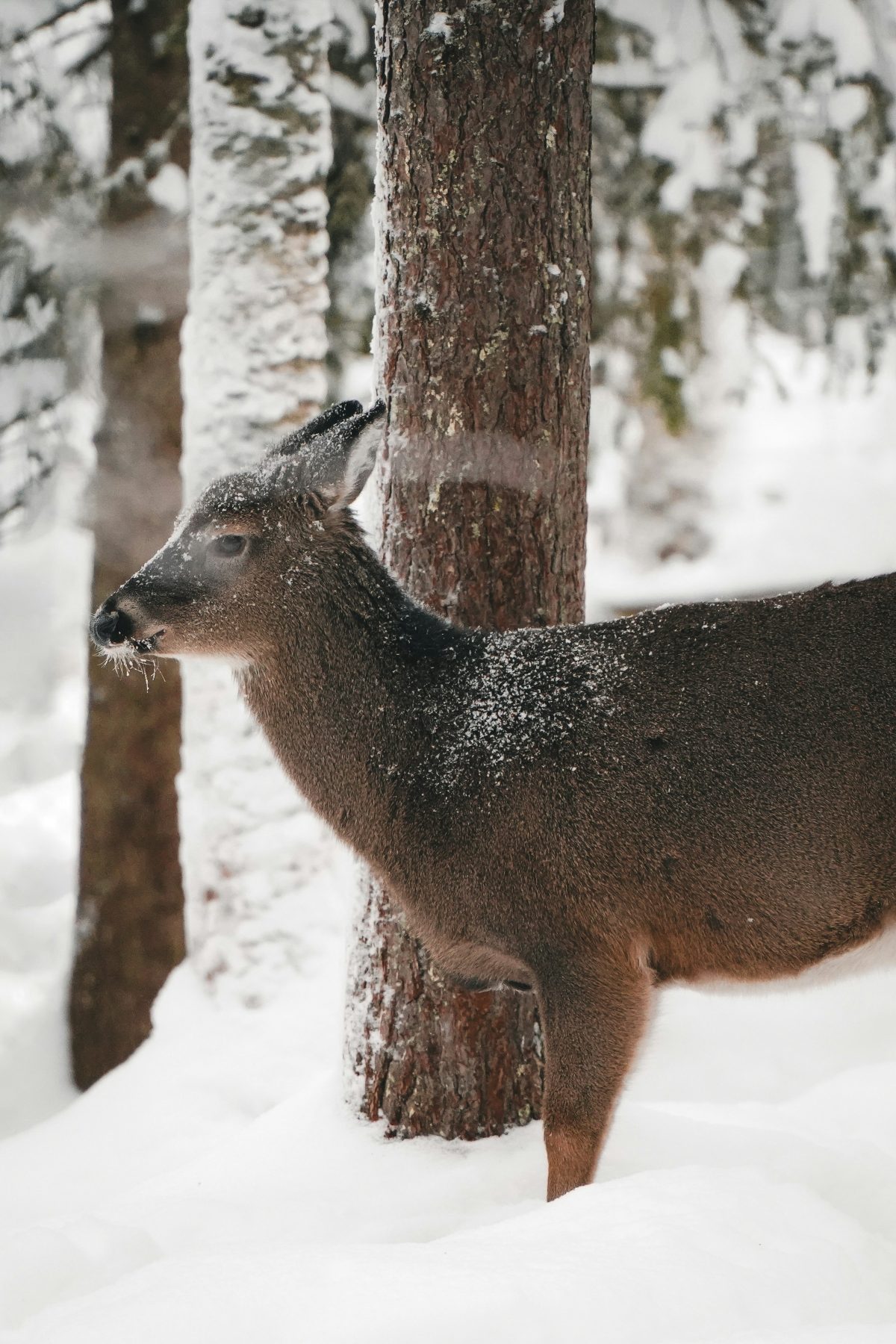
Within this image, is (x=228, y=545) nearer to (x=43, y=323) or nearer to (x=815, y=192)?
→ (x=43, y=323)

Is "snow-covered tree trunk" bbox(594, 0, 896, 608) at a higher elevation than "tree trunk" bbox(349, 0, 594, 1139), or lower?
higher

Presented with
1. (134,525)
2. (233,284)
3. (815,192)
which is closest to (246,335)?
(233,284)

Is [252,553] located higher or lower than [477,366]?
lower

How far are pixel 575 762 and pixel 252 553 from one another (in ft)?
3.74

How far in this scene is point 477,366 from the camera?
4145 mm

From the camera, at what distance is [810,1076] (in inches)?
212

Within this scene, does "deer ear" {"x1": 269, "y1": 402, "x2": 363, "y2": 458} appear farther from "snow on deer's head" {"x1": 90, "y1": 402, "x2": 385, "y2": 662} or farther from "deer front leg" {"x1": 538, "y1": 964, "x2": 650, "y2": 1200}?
"deer front leg" {"x1": 538, "y1": 964, "x2": 650, "y2": 1200}

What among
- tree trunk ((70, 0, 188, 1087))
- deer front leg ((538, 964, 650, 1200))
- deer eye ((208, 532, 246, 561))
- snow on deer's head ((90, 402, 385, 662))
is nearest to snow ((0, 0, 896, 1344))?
deer front leg ((538, 964, 650, 1200))

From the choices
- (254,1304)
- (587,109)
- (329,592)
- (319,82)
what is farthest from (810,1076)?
(319,82)

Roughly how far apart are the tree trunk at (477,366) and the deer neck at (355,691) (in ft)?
1.42

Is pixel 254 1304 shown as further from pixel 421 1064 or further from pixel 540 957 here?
pixel 421 1064

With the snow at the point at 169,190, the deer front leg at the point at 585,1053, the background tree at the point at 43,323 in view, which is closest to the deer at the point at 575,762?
the deer front leg at the point at 585,1053

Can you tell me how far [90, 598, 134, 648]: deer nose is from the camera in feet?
12.0

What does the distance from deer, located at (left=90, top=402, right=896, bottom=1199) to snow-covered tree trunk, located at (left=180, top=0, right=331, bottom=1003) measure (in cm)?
278
